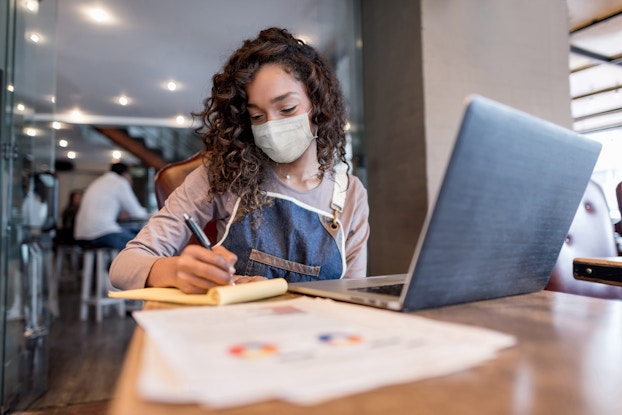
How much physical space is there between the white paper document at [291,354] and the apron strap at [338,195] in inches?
24.4

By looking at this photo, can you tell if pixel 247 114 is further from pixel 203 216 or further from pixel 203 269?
pixel 203 269

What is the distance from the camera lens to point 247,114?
3.58 ft

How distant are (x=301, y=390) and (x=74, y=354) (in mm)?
2645

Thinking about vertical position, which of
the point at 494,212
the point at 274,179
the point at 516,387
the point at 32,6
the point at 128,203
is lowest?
the point at 516,387

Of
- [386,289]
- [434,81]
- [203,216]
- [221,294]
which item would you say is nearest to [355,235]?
[203,216]

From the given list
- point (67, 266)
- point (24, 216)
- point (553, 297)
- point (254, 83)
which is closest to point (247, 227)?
point (254, 83)

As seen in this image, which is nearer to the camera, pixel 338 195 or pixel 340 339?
pixel 340 339

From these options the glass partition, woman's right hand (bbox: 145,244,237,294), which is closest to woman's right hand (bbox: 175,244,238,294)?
woman's right hand (bbox: 145,244,237,294)

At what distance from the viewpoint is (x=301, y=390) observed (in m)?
0.21

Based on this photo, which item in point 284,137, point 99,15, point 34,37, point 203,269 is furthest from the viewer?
point 99,15

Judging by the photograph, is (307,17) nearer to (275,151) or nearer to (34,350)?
(275,151)

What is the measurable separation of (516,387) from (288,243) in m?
0.72

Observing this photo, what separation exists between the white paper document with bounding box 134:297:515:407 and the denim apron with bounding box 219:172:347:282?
20.5 inches

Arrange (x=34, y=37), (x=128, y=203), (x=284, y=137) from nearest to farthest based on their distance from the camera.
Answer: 1. (x=284, y=137)
2. (x=34, y=37)
3. (x=128, y=203)
